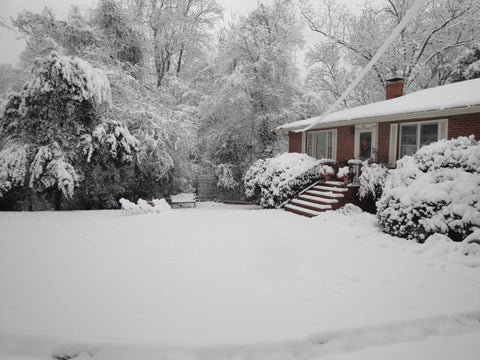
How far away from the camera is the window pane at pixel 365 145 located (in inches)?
446

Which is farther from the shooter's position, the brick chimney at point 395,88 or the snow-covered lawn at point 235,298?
the brick chimney at point 395,88

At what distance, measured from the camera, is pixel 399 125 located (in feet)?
33.4

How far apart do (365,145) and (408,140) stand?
1717 millimetres

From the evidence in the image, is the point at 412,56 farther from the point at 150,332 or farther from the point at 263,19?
the point at 150,332

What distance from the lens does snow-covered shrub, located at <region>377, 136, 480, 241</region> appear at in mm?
5051

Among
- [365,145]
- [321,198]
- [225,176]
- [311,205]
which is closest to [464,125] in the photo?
[365,145]

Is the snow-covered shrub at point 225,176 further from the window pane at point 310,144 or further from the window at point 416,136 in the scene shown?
the window at point 416,136

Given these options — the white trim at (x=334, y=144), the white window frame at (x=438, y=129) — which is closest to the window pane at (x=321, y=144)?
the white trim at (x=334, y=144)

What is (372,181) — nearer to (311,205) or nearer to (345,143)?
(311,205)

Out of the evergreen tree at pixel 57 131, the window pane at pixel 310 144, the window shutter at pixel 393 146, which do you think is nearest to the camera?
the evergreen tree at pixel 57 131

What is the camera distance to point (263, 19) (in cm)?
1833

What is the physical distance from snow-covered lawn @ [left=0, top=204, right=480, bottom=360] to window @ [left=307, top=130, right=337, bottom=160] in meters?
7.74

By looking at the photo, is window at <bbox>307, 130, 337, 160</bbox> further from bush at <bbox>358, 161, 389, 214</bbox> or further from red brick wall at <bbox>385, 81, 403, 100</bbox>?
bush at <bbox>358, 161, 389, 214</bbox>

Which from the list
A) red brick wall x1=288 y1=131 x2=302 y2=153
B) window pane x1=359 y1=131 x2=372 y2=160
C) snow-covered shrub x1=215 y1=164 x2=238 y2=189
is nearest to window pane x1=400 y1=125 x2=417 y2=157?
window pane x1=359 y1=131 x2=372 y2=160
